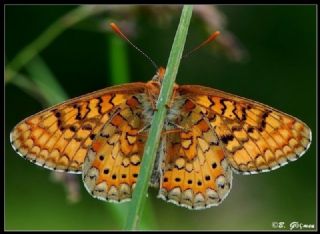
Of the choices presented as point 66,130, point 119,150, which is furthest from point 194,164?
point 66,130

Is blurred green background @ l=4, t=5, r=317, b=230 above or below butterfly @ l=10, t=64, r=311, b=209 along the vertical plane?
above

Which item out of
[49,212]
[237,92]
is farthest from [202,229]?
[237,92]

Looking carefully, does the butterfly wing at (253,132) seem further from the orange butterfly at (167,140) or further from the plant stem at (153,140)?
the plant stem at (153,140)

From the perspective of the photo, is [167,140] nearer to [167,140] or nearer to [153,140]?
[167,140]

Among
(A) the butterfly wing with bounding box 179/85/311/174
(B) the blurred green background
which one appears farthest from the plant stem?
(B) the blurred green background

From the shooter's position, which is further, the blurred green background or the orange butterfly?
the blurred green background

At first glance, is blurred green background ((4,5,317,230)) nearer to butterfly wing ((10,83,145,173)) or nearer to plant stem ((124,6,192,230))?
butterfly wing ((10,83,145,173))
